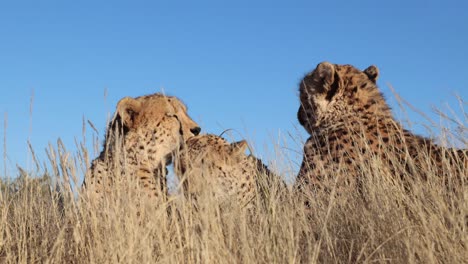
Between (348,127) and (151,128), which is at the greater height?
(151,128)

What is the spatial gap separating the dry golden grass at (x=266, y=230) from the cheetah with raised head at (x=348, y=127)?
0.18m

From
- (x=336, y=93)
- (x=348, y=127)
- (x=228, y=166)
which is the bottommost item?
(x=348, y=127)

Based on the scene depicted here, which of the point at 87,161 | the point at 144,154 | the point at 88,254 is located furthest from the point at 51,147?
the point at 144,154

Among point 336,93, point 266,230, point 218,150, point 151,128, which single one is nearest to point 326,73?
point 336,93

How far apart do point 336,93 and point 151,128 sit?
3.81 feet

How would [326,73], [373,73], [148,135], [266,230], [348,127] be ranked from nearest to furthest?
[266,230] → [348,127] → [148,135] → [326,73] → [373,73]

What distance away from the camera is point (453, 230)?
2.94 metres

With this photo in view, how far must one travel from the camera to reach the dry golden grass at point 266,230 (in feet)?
8.98

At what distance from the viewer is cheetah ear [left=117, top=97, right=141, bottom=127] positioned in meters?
4.25

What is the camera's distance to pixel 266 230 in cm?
285

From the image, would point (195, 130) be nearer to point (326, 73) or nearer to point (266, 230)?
point (326, 73)

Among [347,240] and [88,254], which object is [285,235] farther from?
[88,254]

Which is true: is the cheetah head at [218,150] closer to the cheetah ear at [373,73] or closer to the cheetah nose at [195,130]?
the cheetah nose at [195,130]

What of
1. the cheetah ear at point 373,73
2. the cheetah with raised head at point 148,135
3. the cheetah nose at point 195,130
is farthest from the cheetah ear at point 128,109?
the cheetah ear at point 373,73
